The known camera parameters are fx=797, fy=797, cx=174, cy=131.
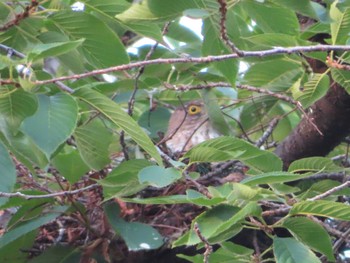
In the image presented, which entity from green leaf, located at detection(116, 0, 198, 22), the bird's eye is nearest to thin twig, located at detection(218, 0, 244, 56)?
green leaf, located at detection(116, 0, 198, 22)

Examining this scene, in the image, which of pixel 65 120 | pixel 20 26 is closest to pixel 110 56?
pixel 20 26

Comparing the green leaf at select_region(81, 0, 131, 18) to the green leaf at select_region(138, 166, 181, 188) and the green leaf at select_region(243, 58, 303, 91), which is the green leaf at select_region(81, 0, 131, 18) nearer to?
the green leaf at select_region(138, 166, 181, 188)

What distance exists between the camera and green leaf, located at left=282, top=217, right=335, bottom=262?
1.74m

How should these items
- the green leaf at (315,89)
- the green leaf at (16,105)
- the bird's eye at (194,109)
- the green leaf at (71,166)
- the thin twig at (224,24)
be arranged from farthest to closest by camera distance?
the bird's eye at (194,109)
the green leaf at (71,166)
the green leaf at (315,89)
the green leaf at (16,105)
the thin twig at (224,24)

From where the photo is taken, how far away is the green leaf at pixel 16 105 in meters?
1.61

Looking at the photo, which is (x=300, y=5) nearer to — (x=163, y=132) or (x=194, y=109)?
(x=163, y=132)

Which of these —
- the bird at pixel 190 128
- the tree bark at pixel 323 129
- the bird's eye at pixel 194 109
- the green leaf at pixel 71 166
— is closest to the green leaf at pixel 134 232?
the green leaf at pixel 71 166

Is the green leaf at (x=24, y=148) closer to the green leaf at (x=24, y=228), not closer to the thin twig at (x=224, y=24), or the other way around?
the green leaf at (x=24, y=228)

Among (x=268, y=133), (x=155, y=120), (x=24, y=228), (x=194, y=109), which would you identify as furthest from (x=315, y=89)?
(x=194, y=109)

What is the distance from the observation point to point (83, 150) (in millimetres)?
2158

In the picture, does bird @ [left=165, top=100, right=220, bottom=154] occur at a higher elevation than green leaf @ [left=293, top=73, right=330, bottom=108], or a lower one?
lower

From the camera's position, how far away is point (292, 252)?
1707 mm

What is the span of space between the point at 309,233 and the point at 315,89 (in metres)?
0.40

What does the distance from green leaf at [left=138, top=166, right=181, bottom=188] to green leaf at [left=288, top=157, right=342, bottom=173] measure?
35cm
